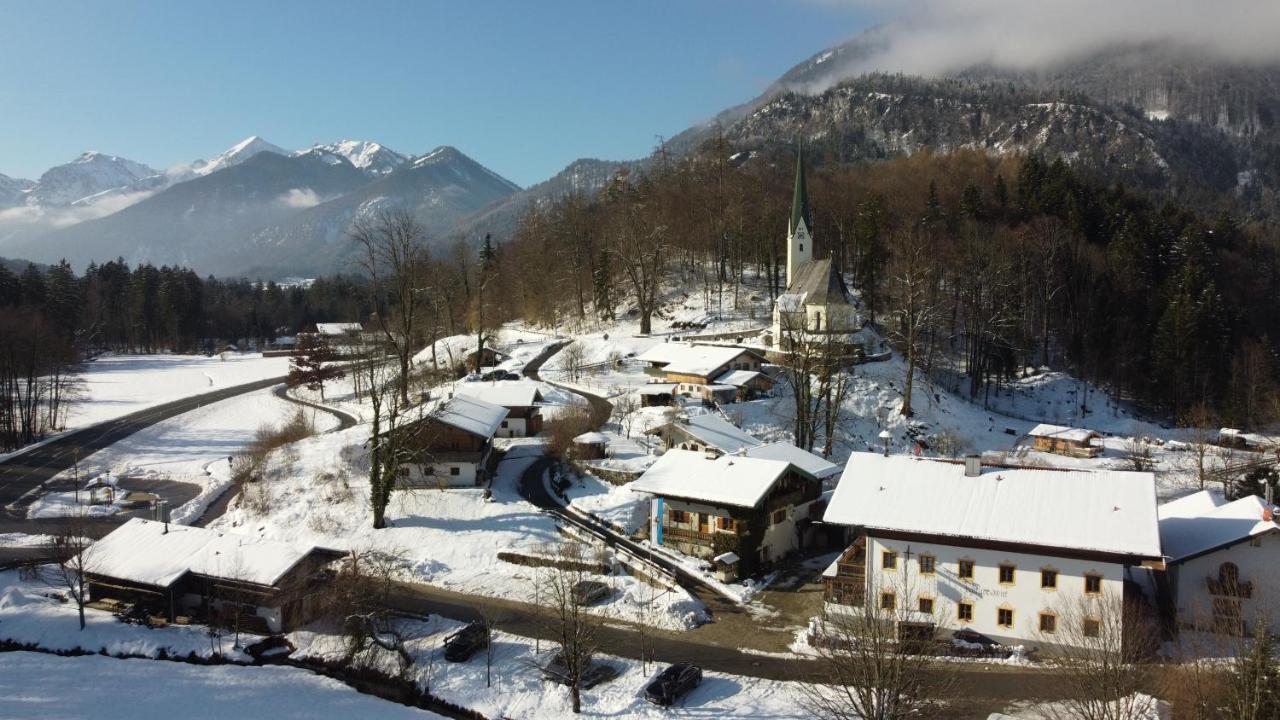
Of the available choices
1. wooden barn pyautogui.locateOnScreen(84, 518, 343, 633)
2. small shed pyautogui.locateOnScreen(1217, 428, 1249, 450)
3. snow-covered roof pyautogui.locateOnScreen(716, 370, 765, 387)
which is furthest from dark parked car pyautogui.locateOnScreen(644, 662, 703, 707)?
small shed pyautogui.locateOnScreen(1217, 428, 1249, 450)

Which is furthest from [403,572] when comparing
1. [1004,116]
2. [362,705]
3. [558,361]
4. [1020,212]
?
[1004,116]

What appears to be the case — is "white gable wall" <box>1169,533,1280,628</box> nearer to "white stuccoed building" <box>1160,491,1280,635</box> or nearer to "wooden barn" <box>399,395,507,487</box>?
"white stuccoed building" <box>1160,491,1280,635</box>

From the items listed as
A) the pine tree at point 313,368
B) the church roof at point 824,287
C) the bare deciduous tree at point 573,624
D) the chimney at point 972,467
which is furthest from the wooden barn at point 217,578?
the church roof at point 824,287

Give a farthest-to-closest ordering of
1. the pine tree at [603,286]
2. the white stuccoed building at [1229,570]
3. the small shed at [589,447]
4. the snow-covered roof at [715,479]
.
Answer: the pine tree at [603,286] → the small shed at [589,447] → the snow-covered roof at [715,479] → the white stuccoed building at [1229,570]

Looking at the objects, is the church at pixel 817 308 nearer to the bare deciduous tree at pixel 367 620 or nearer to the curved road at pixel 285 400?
Result: the curved road at pixel 285 400

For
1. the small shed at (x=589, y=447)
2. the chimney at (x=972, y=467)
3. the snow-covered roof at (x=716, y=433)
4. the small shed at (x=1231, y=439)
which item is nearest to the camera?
the chimney at (x=972, y=467)

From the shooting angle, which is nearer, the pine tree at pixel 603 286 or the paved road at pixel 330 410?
the paved road at pixel 330 410
